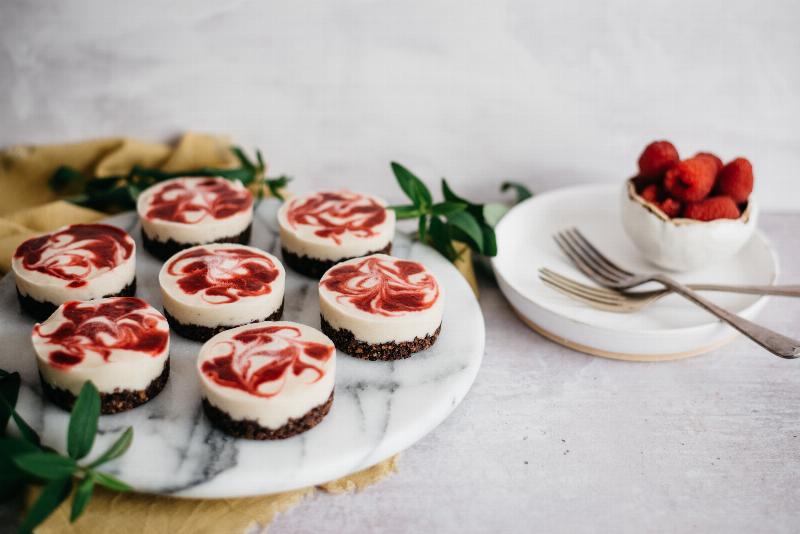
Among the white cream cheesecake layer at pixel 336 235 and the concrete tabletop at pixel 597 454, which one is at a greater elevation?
the white cream cheesecake layer at pixel 336 235

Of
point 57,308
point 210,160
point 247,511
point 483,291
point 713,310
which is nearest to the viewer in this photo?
point 247,511

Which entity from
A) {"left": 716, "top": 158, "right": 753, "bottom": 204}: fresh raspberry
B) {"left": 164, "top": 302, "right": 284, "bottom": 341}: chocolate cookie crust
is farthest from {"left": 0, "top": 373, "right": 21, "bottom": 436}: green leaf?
{"left": 716, "top": 158, "right": 753, "bottom": 204}: fresh raspberry

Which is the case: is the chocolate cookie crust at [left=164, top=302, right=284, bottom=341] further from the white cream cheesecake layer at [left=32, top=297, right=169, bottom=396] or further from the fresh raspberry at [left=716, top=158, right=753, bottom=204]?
the fresh raspberry at [left=716, top=158, right=753, bottom=204]

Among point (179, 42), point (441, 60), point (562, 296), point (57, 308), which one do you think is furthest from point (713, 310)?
point (179, 42)

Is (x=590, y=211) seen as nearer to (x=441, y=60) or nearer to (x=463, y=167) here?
(x=463, y=167)

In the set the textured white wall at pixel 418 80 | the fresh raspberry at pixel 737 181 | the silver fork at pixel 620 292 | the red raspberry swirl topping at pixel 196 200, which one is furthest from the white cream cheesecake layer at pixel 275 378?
the fresh raspberry at pixel 737 181

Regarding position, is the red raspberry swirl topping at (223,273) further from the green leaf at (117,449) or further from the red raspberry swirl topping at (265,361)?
the green leaf at (117,449)
